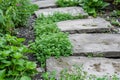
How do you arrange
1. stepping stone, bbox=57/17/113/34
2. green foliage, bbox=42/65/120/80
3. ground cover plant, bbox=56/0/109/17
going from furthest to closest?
ground cover plant, bbox=56/0/109/17 → stepping stone, bbox=57/17/113/34 → green foliage, bbox=42/65/120/80

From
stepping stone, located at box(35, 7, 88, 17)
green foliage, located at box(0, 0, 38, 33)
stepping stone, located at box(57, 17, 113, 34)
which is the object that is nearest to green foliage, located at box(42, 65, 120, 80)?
green foliage, located at box(0, 0, 38, 33)

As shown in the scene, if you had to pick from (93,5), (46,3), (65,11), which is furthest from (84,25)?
(46,3)

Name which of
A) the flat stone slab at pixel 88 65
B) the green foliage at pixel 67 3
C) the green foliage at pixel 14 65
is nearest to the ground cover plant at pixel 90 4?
the green foliage at pixel 67 3

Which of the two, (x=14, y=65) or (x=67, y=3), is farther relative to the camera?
(x=67, y=3)

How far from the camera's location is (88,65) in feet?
10.3

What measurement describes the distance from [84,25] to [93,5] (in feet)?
2.86

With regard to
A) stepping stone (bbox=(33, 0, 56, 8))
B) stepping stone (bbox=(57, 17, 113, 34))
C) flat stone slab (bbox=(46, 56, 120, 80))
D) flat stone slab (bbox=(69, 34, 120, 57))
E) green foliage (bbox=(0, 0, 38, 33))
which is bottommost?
flat stone slab (bbox=(46, 56, 120, 80))

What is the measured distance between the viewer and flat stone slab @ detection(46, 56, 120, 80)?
3.00 m

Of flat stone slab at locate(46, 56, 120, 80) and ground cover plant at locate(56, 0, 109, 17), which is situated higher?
ground cover plant at locate(56, 0, 109, 17)

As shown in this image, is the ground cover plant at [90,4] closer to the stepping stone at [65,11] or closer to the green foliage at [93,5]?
the green foliage at [93,5]

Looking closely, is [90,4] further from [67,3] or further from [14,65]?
[14,65]

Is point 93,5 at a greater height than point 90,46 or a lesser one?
greater

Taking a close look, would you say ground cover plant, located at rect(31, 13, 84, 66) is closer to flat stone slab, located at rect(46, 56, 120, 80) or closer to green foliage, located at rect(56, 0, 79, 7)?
flat stone slab, located at rect(46, 56, 120, 80)

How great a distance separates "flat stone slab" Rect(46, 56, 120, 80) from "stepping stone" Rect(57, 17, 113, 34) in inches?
31.5
